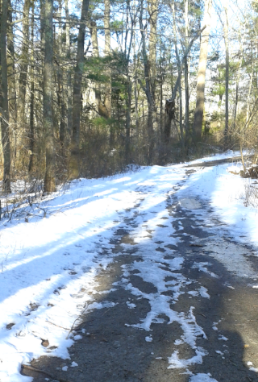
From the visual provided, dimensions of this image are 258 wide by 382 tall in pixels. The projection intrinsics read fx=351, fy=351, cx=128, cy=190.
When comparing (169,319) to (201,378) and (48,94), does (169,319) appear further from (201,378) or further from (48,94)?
(48,94)

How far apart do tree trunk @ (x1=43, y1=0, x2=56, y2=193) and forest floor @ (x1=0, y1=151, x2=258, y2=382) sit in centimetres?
343

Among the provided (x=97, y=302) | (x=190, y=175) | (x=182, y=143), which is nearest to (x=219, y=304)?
(x=97, y=302)

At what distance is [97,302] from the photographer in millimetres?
3471

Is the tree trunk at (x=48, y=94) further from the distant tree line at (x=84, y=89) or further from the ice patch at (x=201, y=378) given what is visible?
the ice patch at (x=201, y=378)

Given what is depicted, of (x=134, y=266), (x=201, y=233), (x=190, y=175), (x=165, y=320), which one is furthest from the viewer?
(x=190, y=175)

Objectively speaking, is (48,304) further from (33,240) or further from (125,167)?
(125,167)

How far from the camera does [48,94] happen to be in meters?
8.84

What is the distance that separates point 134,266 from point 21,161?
10715mm

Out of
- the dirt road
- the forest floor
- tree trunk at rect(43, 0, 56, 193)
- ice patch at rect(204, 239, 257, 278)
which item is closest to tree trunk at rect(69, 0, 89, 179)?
tree trunk at rect(43, 0, 56, 193)

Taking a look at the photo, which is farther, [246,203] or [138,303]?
[246,203]

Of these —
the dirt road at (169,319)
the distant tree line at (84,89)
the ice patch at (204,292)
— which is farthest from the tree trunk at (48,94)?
the ice patch at (204,292)

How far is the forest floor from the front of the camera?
8.07ft

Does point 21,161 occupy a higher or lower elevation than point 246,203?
higher

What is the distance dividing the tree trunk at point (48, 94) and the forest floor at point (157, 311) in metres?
3.43
